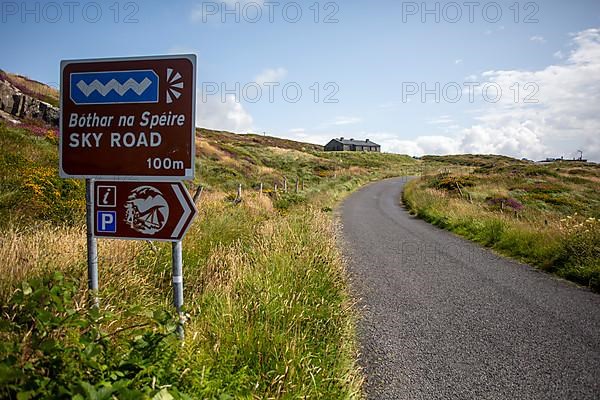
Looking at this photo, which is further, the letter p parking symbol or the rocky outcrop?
the rocky outcrop

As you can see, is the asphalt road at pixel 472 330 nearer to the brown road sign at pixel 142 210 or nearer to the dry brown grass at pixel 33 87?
the brown road sign at pixel 142 210

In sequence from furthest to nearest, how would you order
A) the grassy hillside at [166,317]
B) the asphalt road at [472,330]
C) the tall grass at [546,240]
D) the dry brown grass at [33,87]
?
1. the dry brown grass at [33,87]
2. the tall grass at [546,240]
3. the asphalt road at [472,330]
4. the grassy hillside at [166,317]

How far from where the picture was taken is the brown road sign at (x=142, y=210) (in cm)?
279

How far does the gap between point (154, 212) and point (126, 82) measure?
997 millimetres

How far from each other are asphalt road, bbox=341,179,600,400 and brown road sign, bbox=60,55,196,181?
273 cm

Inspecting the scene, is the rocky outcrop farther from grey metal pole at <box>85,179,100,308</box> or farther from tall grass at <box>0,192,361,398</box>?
grey metal pole at <box>85,179,100,308</box>

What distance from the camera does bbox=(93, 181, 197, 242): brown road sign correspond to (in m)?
2.79

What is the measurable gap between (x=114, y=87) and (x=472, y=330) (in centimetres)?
484

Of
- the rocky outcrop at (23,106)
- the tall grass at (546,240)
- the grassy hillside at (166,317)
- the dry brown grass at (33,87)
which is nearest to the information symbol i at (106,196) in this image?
the grassy hillside at (166,317)

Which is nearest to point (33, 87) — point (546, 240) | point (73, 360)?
point (546, 240)

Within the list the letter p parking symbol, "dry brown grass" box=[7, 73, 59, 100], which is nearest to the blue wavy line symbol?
the letter p parking symbol

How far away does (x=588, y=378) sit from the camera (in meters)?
3.74

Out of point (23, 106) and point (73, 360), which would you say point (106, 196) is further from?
point (23, 106)

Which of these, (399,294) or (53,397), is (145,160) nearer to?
(53,397)
